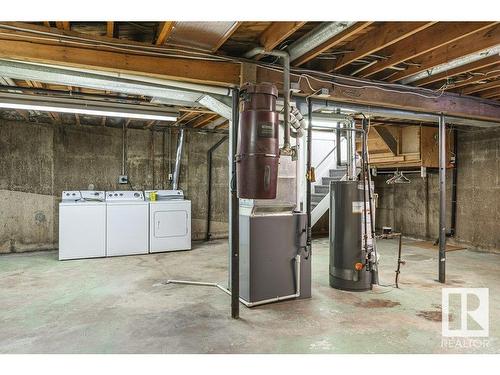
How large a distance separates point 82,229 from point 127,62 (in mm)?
3612

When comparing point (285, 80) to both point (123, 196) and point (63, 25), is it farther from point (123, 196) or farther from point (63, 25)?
point (123, 196)

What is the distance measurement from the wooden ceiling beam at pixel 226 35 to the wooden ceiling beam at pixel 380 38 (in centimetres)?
123

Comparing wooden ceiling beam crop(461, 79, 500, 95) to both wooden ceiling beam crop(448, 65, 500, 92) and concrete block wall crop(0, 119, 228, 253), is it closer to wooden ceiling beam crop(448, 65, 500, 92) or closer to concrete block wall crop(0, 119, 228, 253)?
wooden ceiling beam crop(448, 65, 500, 92)

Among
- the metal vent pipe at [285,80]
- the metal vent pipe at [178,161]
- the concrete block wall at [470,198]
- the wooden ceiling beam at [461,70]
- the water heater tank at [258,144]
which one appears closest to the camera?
the water heater tank at [258,144]

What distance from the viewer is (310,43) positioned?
3.04 meters

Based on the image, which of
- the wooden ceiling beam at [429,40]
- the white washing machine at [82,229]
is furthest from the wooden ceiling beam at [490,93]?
the white washing machine at [82,229]

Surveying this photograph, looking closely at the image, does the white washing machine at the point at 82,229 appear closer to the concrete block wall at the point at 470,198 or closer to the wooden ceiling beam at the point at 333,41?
the wooden ceiling beam at the point at 333,41

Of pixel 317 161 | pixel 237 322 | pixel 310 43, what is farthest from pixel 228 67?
pixel 317 161

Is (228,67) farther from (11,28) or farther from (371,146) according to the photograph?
(371,146)

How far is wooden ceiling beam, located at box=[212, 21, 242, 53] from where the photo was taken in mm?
2734

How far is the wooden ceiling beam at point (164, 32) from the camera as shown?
8.84 feet

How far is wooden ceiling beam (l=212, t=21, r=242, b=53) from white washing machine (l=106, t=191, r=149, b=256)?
3665 mm

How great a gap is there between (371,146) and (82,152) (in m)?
5.84

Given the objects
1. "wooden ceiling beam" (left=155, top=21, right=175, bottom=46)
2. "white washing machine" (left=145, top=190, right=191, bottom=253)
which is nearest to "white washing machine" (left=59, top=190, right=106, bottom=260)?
"white washing machine" (left=145, top=190, right=191, bottom=253)
